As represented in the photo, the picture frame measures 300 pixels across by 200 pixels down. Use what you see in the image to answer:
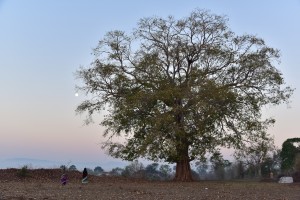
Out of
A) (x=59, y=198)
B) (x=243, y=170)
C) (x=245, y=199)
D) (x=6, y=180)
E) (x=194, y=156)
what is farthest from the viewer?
(x=243, y=170)

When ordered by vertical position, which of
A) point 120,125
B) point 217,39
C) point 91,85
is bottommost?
point 120,125

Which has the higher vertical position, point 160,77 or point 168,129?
point 160,77

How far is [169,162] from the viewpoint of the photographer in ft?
104

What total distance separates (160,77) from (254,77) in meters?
6.49

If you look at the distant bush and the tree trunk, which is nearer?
the distant bush

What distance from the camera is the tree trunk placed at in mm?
31562

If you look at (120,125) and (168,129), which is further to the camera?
(120,125)

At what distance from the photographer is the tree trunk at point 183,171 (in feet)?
104

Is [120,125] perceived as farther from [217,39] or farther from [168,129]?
[217,39]

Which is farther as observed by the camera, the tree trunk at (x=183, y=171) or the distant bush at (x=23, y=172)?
the tree trunk at (x=183, y=171)

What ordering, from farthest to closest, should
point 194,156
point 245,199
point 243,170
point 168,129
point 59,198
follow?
point 243,170, point 194,156, point 168,129, point 245,199, point 59,198

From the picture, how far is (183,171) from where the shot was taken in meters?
31.8

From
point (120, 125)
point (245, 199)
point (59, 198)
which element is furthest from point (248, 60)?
point (59, 198)

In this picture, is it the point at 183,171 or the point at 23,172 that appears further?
the point at 183,171
